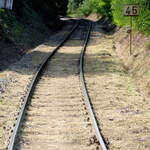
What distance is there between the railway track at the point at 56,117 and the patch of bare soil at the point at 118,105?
12.7 inches

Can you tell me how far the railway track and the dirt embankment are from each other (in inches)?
81.2

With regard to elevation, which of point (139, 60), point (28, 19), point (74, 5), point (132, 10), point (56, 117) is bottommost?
point (56, 117)

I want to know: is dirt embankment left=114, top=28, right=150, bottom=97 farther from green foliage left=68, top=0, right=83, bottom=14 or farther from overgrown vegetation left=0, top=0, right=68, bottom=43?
green foliage left=68, top=0, right=83, bottom=14

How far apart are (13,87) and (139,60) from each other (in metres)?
6.02

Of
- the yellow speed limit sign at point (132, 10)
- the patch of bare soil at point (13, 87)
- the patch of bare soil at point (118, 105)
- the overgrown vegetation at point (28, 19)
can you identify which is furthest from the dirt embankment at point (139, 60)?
the overgrown vegetation at point (28, 19)

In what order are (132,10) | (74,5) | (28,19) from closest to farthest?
(132,10)
(28,19)
(74,5)

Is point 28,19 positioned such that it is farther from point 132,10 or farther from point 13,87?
point 13,87

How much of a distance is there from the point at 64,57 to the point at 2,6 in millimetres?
11025

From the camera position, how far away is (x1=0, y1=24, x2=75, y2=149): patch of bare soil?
1084 cm

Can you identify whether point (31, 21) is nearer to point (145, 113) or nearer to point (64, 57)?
point (64, 57)

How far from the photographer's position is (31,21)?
3941cm

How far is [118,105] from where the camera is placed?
508 inches

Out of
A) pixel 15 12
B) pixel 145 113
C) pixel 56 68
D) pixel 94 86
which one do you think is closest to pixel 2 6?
pixel 15 12

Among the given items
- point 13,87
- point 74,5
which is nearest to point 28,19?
point 13,87
